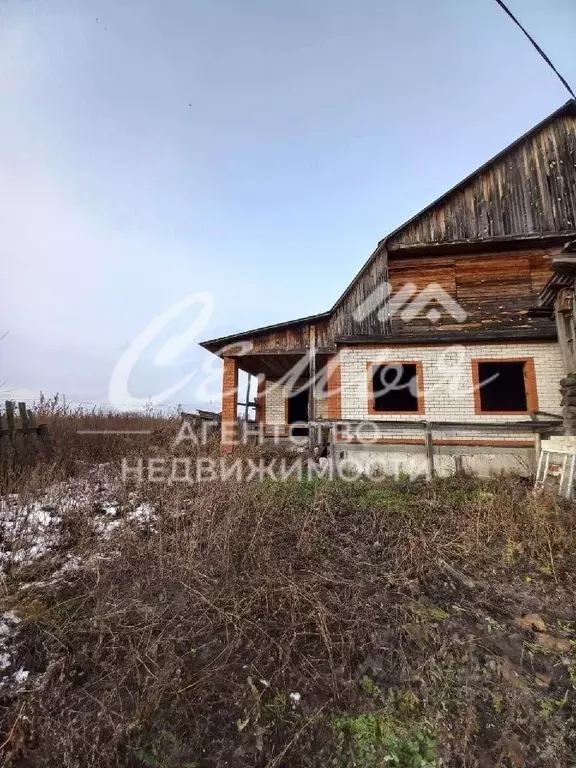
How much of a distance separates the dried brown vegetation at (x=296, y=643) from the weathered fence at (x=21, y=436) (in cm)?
294

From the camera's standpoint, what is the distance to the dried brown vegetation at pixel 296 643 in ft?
6.68

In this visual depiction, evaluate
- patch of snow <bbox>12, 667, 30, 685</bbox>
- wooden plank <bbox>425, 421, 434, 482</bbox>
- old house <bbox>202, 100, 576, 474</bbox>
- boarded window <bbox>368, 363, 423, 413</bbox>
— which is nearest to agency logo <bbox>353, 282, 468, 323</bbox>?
old house <bbox>202, 100, 576, 474</bbox>

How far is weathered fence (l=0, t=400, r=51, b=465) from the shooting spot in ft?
22.3

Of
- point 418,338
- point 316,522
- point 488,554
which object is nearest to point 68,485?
point 316,522

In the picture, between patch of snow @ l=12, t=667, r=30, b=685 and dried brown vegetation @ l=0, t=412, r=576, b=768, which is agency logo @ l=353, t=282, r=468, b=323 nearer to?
dried brown vegetation @ l=0, t=412, r=576, b=768

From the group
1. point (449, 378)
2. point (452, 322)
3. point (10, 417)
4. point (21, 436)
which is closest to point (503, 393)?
point (452, 322)

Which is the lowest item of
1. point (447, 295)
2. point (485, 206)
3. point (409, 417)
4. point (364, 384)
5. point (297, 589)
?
point (297, 589)

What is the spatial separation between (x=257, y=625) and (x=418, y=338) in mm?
7850

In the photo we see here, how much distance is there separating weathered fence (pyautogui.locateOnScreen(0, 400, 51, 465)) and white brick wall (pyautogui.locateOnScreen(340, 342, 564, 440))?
6.84m

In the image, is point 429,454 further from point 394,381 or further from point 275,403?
point 275,403

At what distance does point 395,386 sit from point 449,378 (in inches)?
63.5

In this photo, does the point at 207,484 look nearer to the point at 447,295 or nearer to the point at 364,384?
the point at 364,384

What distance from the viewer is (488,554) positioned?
4125 millimetres

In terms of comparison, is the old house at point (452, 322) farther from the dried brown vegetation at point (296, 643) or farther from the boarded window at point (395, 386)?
the dried brown vegetation at point (296, 643)
